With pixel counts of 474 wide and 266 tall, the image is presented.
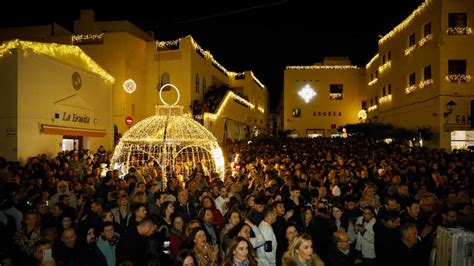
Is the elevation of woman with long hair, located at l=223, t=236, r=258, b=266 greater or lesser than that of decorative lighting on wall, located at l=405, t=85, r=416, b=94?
lesser

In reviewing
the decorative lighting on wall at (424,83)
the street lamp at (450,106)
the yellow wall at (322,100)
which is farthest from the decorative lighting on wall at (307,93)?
the street lamp at (450,106)

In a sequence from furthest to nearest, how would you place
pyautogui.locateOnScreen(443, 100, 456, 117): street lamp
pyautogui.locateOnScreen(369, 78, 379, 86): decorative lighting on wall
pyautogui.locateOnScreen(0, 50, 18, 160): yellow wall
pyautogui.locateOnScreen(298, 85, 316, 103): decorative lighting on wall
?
pyautogui.locateOnScreen(298, 85, 316, 103): decorative lighting on wall < pyautogui.locateOnScreen(369, 78, 379, 86): decorative lighting on wall < pyautogui.locateOnScreen(443, 100, 456, 117): street lamp < pyautogui.locateOnScreen(0, 50, 18, 160): yellow wall

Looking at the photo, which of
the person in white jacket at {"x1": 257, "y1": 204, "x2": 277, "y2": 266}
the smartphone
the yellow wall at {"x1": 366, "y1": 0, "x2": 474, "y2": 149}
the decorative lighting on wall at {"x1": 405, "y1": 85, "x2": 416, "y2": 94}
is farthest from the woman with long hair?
the decorative lighting on wall at {"x1": 405, "y1": 85, "x2": 416, "y2": 94}

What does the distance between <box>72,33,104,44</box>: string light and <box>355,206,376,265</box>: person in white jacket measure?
25449 millimetres

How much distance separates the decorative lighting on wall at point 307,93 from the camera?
45.4 meters

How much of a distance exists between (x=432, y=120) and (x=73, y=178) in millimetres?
20601

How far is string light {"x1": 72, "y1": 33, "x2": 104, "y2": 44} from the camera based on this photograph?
28.6 meters

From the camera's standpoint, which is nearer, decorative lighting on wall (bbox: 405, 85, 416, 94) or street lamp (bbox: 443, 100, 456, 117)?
street lamp (bbox: 443, 100, 456, 117)

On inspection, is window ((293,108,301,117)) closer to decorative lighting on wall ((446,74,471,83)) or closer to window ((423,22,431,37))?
window ((423,22,431,37))

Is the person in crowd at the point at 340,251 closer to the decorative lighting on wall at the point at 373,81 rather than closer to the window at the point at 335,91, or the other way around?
the decorative lighting on wall at the point at 373,81

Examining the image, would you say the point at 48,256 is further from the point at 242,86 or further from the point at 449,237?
the point at 242,86

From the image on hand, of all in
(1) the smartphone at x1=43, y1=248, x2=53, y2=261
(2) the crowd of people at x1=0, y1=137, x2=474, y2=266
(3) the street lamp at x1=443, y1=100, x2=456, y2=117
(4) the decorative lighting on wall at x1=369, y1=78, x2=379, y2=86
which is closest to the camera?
(1) the smartphone at x1=43, y1=248, x2=53, y2=261

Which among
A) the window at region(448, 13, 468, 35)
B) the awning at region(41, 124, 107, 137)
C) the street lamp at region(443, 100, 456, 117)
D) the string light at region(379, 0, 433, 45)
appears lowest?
the awning at region(41, 124, 107, 137)

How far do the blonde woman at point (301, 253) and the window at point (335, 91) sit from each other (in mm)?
42109
